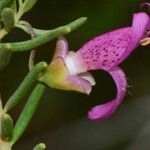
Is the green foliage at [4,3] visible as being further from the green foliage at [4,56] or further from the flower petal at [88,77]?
the flower petal at [88,77]

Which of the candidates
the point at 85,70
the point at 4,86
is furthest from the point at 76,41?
the point at 85,70

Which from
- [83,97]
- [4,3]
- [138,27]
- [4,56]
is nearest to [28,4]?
[4,3]

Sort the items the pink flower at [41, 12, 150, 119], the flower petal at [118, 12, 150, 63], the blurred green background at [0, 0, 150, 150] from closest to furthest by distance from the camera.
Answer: the flower petal at [118, 12, 150, 63]
the pink flower at [41, 12, 150, 119]
the blurred green background at [0, 0, 150, 150]

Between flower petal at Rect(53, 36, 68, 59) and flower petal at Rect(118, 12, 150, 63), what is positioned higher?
flower petal at Rect(118, 12, 150, 63)

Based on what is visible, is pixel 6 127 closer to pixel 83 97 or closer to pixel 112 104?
pixel 112 104

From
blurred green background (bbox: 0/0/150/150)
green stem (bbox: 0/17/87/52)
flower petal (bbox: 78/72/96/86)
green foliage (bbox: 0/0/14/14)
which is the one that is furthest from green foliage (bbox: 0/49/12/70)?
blurred green background (bbox: 0/0/150/150)

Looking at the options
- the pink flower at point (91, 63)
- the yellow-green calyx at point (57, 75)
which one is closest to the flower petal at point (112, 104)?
the pink flower at point (91, 63)

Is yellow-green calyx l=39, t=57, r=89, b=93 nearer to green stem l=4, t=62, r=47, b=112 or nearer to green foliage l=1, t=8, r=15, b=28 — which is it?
green stem l=4, t=62, r=47, b=112
